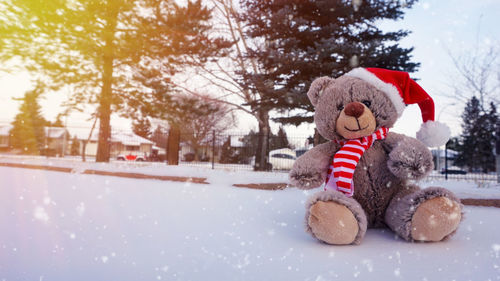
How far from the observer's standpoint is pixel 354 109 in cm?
169

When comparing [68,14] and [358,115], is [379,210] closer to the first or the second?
[358,115]

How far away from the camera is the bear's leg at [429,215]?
4.66ft

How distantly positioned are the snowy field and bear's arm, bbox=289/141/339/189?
0.30 metres

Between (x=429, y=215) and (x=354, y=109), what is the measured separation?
65 cm

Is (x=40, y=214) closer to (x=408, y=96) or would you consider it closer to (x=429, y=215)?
(x=429, y=215)

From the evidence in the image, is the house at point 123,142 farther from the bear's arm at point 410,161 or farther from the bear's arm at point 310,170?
the bear's arm at point 410,161

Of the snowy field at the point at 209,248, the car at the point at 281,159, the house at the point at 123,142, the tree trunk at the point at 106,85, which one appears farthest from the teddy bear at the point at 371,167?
the house at the point at 123,142

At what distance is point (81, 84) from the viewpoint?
980 cm

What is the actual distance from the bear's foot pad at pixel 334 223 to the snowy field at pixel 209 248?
0.05m

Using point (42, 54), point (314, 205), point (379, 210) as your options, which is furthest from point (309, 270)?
point (42, 54)

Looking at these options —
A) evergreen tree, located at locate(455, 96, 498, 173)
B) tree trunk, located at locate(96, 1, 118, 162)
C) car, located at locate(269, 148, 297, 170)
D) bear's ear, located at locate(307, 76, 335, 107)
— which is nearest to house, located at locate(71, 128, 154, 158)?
tree trunk, located at locate(96, 1, 118, 162)

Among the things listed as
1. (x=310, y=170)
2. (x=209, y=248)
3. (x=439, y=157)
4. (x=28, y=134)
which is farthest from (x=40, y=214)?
(x=28, y=134)

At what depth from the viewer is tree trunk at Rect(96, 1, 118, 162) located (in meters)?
9.02

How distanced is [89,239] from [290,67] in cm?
772
